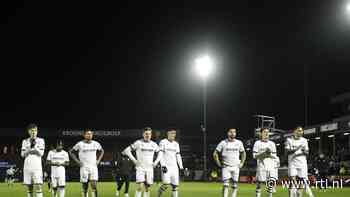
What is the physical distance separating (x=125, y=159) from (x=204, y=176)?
2637cm

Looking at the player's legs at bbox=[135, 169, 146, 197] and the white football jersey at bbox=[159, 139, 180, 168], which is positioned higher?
the white football jersey at bbox=[159, 139, 180, 168]

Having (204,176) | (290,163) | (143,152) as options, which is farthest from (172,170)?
(204,176)

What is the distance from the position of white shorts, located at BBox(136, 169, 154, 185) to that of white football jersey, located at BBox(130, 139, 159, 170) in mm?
149

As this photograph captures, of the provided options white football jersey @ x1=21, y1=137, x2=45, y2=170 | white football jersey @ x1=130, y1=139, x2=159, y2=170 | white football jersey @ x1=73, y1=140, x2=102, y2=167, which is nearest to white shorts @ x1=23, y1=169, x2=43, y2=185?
white football jersey @ x1=21, y1=137, x2=45, y2=170

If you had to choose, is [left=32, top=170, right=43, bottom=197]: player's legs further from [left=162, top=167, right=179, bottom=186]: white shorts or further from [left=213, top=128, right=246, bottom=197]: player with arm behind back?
[left=213, top=128, right=246, bottom=197]: player with arm behind back

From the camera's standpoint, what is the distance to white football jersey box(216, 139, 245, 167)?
66.0ft

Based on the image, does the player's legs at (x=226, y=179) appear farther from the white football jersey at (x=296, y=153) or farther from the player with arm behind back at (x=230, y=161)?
the white football jersey at (x=296, y=153)

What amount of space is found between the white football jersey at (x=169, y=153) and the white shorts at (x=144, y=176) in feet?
2.97

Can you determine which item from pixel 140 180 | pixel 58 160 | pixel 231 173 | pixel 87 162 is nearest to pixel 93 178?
pixel 87 162

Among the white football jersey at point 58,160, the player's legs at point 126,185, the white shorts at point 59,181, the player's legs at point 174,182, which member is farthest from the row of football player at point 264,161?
the white football jersey at point 58,160

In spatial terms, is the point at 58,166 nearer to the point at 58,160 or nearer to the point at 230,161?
the point at 58,160

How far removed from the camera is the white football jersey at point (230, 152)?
20.1 meters

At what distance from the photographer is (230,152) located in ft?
66.3

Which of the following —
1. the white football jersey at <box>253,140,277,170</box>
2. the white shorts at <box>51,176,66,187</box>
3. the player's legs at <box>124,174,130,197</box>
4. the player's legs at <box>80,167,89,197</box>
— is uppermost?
the white football jersey at <box>253,140,277,170</box>
